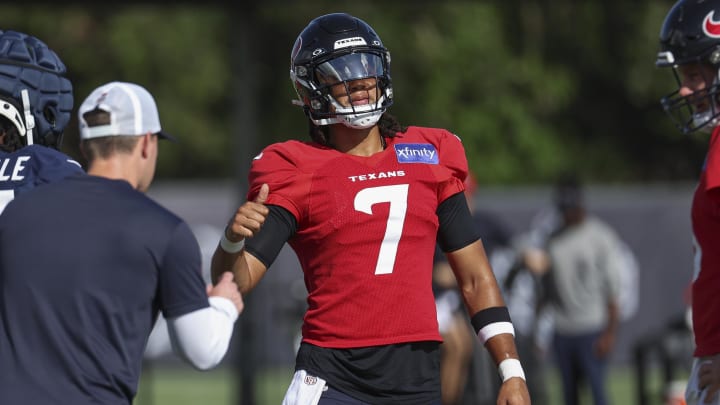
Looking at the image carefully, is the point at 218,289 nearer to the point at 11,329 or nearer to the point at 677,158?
the point at 11,329

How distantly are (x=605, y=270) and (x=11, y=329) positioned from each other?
8.08m

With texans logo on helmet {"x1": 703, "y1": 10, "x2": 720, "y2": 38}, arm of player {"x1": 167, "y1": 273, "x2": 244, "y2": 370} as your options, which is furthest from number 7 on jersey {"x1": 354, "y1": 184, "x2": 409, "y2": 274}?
texans logo on helmet {"x1": 703, "y1": 10, "x2": 720, "y2": 38}

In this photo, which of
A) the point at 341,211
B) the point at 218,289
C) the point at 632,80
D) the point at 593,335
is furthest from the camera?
the point at 632,80

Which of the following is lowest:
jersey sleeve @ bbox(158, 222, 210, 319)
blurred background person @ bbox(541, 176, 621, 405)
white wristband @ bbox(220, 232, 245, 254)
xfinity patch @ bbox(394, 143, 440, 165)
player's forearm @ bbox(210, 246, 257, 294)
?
blurred background person @ bbox(541, 176, 621, 405)

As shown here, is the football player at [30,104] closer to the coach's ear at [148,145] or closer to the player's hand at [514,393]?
the coach's ear at [148,145]

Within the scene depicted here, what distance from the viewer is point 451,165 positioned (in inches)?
193

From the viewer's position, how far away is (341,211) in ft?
15.4

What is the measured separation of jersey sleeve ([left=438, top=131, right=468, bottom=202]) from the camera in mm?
4875

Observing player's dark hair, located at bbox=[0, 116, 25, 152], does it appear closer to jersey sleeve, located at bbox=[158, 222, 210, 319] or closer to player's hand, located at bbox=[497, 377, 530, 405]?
jersey sleeve, located at bbox=[158, 222, 210, 319]

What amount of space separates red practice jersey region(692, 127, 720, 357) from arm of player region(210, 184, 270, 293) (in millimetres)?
1580

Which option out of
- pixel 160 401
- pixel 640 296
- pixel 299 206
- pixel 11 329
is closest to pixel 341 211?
pixel 299 206

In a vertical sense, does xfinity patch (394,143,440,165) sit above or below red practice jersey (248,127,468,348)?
above

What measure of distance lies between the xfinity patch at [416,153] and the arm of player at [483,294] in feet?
1.24

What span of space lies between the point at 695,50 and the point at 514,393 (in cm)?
157
